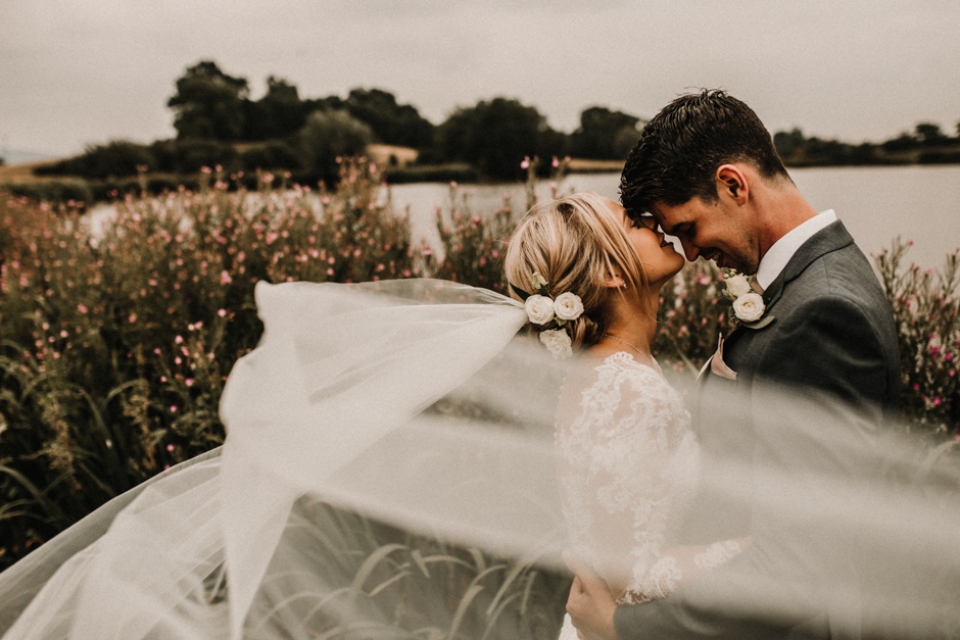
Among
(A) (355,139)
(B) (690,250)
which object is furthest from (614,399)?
(A) (355,139)

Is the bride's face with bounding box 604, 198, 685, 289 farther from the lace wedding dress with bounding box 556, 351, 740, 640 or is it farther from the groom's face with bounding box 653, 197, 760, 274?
the lace wedding dress with bounding box 556, 351, 740, 640

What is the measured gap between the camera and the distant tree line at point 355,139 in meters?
4.03

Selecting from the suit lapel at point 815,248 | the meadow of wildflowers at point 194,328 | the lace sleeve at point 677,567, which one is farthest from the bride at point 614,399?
the meadow of wildflowers at point 194,328

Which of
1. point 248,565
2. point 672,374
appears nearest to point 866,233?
point 672,374

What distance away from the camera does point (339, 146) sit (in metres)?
8.59

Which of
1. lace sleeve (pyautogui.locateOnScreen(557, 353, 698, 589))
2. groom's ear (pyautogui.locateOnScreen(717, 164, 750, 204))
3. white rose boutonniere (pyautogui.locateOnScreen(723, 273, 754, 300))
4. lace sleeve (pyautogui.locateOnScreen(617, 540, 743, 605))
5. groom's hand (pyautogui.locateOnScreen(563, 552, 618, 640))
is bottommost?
groom's hand (pyautogui.locateOnScreen(563, 552, 618, 640))

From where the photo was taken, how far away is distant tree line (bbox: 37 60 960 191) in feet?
13.2

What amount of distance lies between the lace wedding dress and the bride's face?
0.97 feet

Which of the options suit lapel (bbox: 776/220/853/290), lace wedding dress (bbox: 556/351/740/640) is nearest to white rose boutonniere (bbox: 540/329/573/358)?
lace wedding dress (bbox: 556/351/740/640)

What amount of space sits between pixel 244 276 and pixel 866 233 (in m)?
4.58

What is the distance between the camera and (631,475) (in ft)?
5.72

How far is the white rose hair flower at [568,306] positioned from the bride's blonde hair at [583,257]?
0.24 ft

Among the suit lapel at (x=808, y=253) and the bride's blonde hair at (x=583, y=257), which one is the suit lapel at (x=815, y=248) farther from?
the bride's blonde hair at (x=583, y=257)

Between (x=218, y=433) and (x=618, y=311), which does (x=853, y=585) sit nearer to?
(x=618, y=311)
